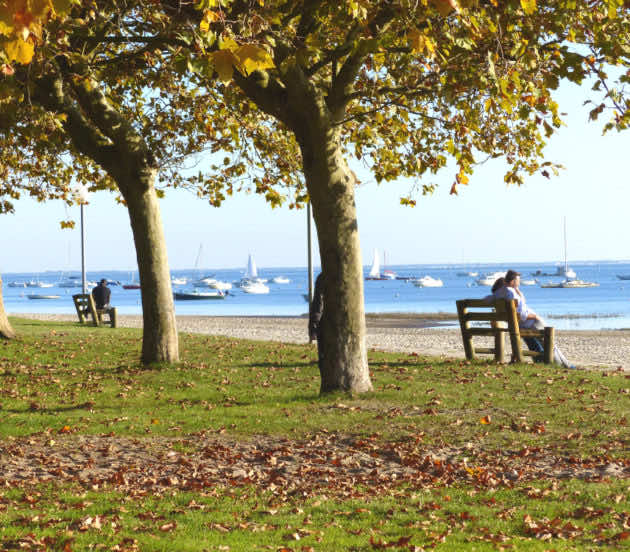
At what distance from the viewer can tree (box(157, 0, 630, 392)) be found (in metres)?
8.92

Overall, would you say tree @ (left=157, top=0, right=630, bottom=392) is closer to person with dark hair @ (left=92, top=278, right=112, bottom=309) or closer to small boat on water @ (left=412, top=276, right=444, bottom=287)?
person with dark hair @ (left=92, top=278, right=112, bottom=309)

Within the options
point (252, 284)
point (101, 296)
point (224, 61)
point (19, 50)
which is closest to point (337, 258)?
point (224, 61)

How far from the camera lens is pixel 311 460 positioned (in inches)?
326

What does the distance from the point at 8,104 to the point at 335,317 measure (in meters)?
5.58

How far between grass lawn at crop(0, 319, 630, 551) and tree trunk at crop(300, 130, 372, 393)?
555 mm

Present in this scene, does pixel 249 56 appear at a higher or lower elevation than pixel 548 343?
higher

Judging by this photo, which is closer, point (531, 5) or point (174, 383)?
point (531, 5)

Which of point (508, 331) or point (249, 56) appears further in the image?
point (508, 331)

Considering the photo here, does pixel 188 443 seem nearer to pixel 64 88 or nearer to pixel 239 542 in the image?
pixel 239 542

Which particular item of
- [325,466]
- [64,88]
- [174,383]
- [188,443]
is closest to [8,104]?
[64,88]

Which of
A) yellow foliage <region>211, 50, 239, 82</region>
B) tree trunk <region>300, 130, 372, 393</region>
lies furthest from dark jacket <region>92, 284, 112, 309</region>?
yellow foliage <region>211, 50, 239, 82</region>

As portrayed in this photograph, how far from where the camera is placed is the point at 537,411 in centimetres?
1031

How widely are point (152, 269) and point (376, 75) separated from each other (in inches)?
204

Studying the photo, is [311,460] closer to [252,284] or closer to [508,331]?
[508,331]
